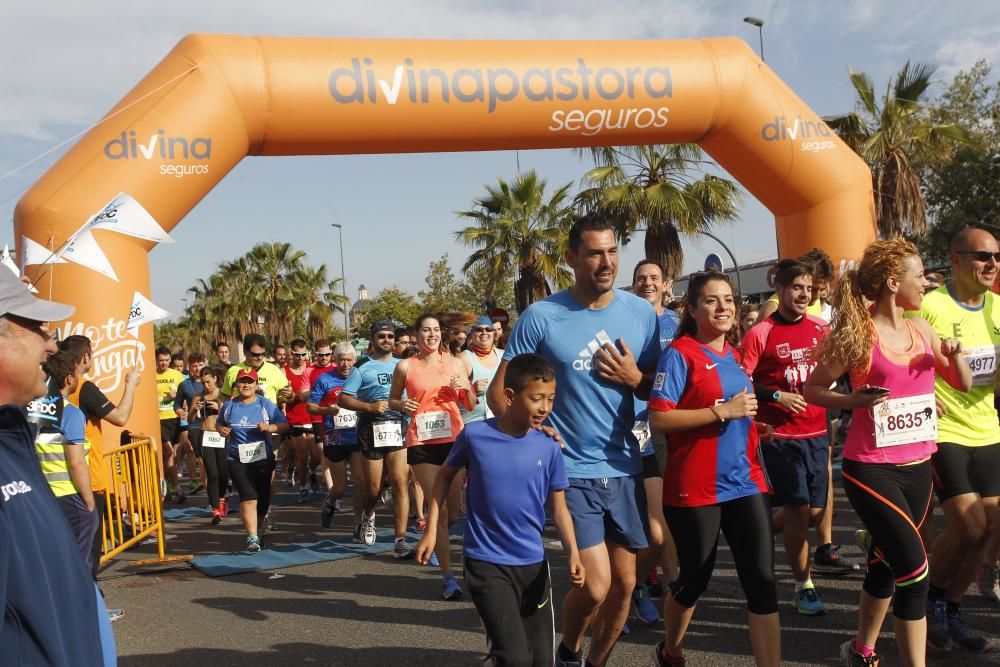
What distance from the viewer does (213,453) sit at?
35.7ft

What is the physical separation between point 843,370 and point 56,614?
10.9ft

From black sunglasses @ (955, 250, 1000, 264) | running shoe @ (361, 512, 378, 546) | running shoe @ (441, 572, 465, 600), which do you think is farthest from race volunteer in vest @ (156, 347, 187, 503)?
black sunglasses @ (955, 250, 1000, 264)

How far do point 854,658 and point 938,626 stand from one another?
910 mm

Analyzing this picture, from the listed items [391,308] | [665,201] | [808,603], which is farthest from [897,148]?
[391,308]

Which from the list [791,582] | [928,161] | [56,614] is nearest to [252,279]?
[928,161]

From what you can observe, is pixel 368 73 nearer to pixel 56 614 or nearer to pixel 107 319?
pixel 107 319

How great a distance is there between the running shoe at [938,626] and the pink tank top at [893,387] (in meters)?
1.09

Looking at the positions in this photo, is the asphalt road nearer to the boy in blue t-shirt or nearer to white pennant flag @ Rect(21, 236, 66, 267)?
the boy in blue t-shirt

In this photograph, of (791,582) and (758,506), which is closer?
(758,506)

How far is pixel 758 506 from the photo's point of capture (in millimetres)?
3861

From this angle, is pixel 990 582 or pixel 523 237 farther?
pixel 523 237

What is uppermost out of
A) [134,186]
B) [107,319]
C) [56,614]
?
[134,186]

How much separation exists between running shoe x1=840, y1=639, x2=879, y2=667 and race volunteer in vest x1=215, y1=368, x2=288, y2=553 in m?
5.69

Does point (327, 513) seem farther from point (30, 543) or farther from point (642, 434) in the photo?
point (30, 543)
